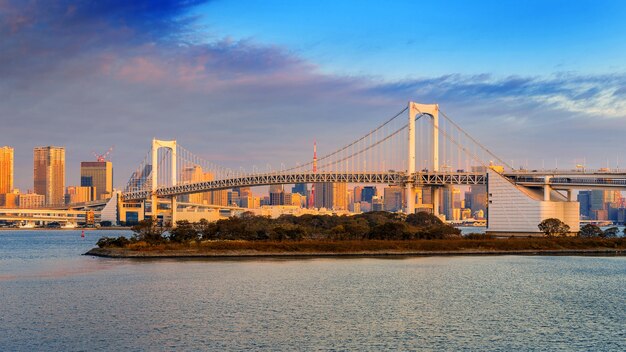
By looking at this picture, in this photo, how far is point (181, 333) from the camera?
18.1m

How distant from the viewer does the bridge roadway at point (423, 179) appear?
160 ft

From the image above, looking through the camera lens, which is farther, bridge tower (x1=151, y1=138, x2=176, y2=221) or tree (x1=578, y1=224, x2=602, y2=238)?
bridge tower (x1=151, y1=138, x2=176, y2=221)

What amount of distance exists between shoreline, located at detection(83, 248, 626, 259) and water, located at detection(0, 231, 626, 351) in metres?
5.38

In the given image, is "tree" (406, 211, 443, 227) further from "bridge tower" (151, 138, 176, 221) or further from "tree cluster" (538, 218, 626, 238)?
"bridge tower" (151, 138, 176, 221)

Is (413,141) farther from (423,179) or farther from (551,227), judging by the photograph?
(551,227)

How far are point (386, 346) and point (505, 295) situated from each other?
934cm

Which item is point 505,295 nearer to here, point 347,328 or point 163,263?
point 347,328

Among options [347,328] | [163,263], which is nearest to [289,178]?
[163,263]

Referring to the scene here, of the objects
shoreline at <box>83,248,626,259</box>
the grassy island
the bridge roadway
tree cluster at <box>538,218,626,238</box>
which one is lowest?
shoreline at <box>83,248,626,259</box>

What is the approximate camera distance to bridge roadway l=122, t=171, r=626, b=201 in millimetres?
48875

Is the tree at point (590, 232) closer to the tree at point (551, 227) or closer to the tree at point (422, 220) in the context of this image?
the tree at point (551, 227)

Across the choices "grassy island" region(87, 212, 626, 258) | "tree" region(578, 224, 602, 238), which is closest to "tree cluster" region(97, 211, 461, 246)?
"grassy island" region(87, 212, 626, 258)

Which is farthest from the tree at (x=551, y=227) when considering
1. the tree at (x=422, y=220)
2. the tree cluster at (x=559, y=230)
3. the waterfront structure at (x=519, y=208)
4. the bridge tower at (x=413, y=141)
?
the tree at (x=422, y=220)

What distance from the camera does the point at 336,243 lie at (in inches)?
1772
